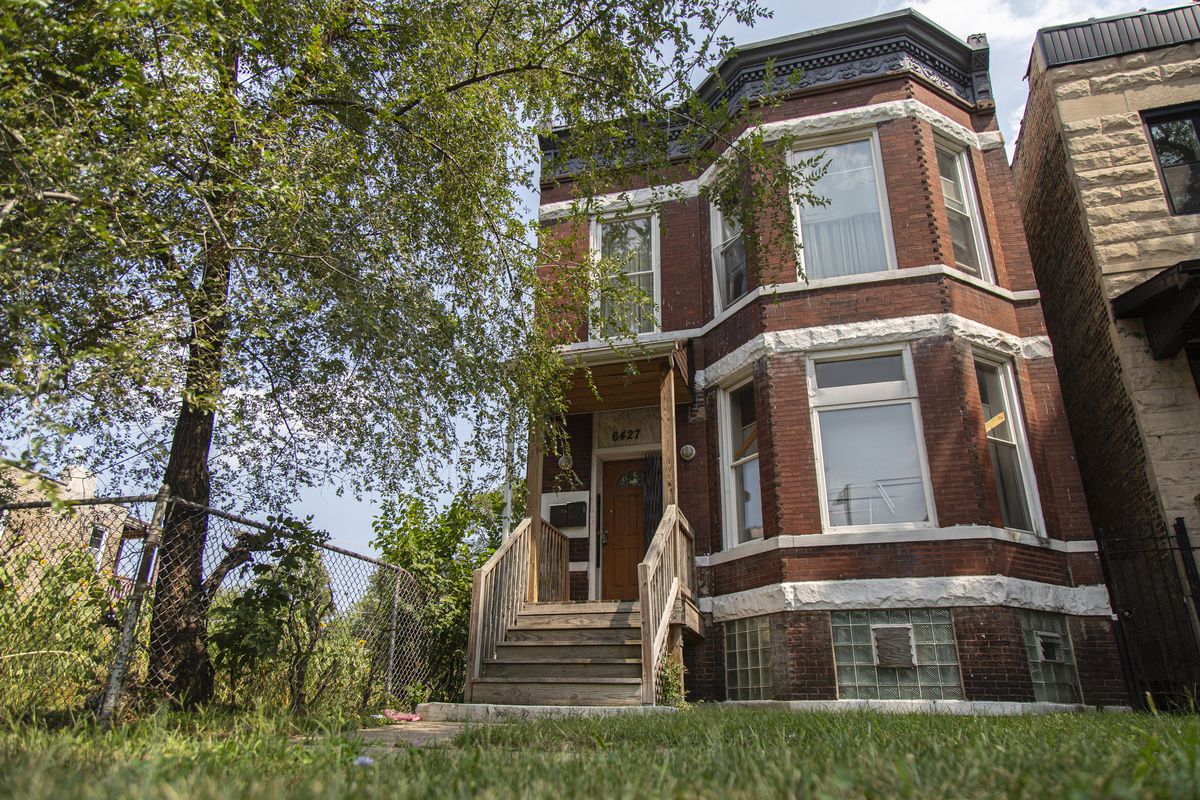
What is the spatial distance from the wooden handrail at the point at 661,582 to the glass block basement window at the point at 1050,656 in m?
3.50

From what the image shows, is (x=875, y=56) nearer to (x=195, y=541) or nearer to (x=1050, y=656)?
(x=1050, y=656)

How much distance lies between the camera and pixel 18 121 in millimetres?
4340

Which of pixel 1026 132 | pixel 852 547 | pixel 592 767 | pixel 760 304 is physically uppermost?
pixel 1026 132

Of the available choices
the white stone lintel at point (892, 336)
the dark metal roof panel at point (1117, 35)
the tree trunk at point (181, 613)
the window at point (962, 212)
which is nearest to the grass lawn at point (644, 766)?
the tree trunk at point (181, 613)

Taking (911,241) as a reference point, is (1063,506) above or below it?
below

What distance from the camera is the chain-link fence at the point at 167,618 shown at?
4.64 meters

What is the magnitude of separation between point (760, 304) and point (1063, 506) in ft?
13.5

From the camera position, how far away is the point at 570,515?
415 inches

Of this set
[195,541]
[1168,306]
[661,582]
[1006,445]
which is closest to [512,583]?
[661,582]

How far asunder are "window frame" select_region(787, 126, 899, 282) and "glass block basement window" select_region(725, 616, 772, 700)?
4.21 meters

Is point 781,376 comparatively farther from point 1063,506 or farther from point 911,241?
point 1063,506

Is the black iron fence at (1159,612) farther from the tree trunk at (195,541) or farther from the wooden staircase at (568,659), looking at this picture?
the tree trunk at (195,541)

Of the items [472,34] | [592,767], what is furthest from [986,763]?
[472,34]

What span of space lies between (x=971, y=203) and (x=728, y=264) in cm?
327
